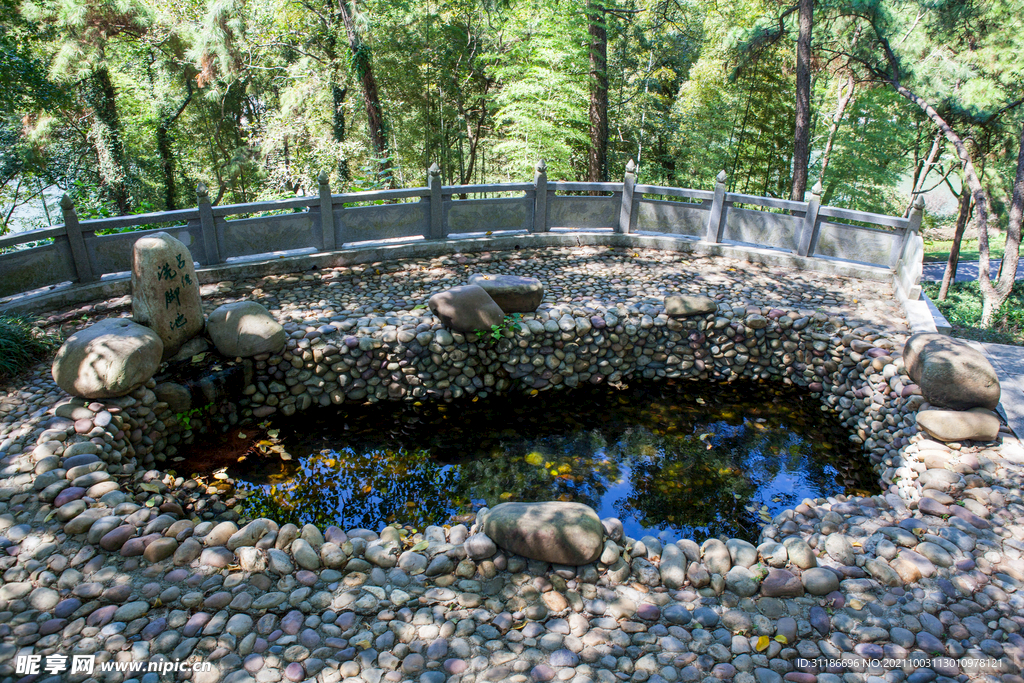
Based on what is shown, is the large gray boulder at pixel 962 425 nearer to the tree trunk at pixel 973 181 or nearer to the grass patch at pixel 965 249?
the tree trunk at pixel 973 181

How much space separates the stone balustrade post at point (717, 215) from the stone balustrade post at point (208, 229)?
24.8 feet

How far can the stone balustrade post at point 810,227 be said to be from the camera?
899cm

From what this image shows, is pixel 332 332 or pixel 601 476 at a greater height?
pixel 332 332

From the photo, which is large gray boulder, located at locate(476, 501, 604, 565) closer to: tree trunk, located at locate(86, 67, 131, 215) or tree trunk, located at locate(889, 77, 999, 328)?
tree trunk, located at locate(889, 77, 999, 328)

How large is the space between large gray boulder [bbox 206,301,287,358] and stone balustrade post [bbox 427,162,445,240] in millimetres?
3770

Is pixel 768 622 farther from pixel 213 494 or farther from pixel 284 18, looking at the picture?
pixel 284 18

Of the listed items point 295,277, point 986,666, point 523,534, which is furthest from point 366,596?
point 295,277

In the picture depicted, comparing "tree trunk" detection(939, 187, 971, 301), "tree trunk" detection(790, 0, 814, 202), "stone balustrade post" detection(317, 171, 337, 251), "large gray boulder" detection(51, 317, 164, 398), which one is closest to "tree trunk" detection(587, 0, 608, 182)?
"tree trunk" detection(790, 0, 814, 202)

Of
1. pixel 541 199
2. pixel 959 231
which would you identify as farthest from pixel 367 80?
pixel 959 231

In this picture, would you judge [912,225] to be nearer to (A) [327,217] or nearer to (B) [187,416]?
(A) [327,217]

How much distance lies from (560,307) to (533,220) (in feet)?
10.1

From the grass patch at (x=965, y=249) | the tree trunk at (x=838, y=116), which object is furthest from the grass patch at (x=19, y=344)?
the grass patch at (x=965, y=249)

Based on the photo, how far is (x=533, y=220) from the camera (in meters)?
10.1

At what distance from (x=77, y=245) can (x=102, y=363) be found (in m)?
3.17
